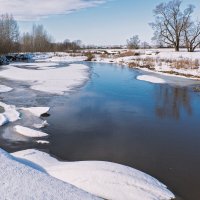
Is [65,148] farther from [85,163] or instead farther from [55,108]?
[55,108]

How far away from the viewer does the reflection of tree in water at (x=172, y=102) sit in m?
13.5

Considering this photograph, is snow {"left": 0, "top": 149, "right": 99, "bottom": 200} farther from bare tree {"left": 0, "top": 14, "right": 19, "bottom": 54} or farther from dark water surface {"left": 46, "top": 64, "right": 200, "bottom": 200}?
bare tree {"left": 0, "top": 14, "right": 19, "bottom": 54}

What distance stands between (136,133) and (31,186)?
4.91m

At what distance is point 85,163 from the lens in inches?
292

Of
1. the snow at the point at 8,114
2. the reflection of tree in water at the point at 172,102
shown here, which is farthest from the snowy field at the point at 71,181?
the reflection of tree in water at the point at 172,102

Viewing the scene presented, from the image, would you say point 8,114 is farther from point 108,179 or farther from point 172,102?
point 172,102

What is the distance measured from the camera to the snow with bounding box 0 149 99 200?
18.7 ft

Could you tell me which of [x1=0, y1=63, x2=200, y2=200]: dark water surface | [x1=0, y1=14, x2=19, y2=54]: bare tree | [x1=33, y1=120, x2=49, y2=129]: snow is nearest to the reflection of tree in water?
[x1=0, y1=63, x2=200, y2=200]: dark water surface

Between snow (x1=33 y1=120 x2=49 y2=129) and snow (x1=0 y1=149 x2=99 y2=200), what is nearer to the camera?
snow (x1=0 y1=149 x2=99 y2=200)

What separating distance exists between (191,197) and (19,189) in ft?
10.7

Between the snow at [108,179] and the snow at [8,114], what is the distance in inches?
160

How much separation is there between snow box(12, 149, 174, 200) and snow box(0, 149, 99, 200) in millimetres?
312

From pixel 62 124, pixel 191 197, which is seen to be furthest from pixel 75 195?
pixel 62 124

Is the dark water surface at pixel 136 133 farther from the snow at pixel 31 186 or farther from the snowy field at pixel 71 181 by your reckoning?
the snow at pixel 31 186
